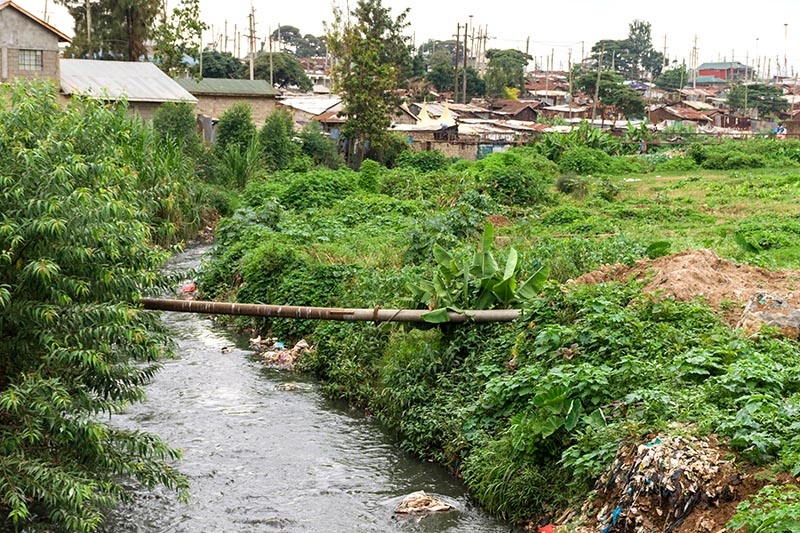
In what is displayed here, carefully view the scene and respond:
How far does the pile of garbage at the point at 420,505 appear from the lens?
9445mm

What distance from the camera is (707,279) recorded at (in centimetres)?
1165

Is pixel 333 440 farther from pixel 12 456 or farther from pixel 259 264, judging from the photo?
pixel 259 264

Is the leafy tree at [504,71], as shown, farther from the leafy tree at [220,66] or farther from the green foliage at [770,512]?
the green foliage at [770,512]

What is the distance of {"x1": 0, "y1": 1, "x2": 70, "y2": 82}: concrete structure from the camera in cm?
3297

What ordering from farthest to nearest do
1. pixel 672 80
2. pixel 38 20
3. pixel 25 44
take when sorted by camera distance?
pixel 672 80
pixel 25 44
pixel 38 20

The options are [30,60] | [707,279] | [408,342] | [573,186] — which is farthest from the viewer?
[30,60]

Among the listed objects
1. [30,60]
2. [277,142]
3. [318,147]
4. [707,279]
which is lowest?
[707,279]

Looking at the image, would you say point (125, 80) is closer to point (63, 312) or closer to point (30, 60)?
point (30, 60)

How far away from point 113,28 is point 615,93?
113 ft

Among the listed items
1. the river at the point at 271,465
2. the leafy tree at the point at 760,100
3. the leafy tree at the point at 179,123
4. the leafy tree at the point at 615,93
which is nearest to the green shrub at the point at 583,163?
the leafy tree at the point at 179,123

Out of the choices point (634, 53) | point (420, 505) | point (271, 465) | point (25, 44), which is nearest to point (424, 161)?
point (25, 44)

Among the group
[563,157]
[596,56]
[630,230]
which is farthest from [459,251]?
[596,56]

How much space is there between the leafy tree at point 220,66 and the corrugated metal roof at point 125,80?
25495 mm

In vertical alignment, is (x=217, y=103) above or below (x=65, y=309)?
above
